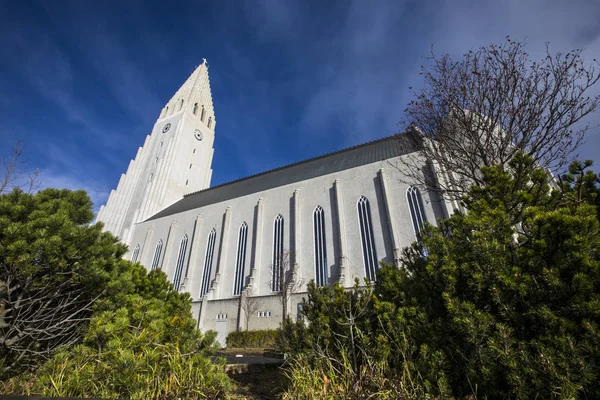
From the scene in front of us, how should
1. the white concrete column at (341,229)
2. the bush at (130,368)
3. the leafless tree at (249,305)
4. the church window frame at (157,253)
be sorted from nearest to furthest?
the bush at (130,368) → the white concrete column at (341,229) → the leafless tree at (249,305) → the church window frame at (157,253)

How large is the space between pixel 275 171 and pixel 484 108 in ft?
92.1

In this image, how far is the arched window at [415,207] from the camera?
20203 mm

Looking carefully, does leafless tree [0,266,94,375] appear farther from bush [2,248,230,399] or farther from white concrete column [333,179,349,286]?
white concrete column [333,179,349,286]

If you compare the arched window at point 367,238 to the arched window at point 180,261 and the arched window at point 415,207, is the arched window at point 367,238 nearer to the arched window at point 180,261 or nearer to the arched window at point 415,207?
the arched window at point 415,207

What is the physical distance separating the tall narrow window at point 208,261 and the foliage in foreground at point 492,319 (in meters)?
24.6

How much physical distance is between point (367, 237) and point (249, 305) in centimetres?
1095

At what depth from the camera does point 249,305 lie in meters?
21.5

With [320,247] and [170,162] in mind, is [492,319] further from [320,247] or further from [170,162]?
[170,162]

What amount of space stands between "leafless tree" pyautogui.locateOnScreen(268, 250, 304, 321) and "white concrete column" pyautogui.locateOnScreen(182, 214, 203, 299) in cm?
956

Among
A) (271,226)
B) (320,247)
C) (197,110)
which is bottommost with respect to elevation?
(320,247)

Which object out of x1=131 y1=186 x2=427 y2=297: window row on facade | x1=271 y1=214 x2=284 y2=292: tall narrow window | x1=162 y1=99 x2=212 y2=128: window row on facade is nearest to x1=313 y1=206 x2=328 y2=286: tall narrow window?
x1=131 y1=186 x2=427 y2=297: window row on facade

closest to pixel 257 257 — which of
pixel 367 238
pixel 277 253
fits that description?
pixel 277 253

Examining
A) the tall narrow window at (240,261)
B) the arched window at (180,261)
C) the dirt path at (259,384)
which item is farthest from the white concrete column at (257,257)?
the dirt path at (259,384)

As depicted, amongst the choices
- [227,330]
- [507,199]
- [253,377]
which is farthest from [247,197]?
[507,199]
